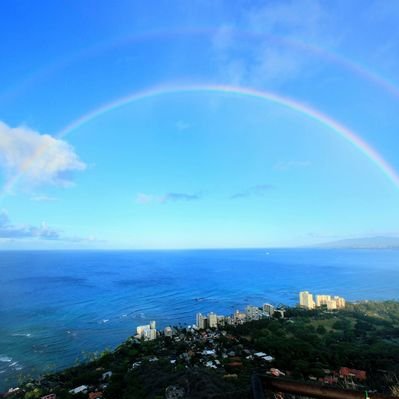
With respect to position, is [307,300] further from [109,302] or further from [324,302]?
[109,302]

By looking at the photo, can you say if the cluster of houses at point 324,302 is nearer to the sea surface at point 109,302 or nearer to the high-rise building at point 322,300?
the high-rise building at point 322,300

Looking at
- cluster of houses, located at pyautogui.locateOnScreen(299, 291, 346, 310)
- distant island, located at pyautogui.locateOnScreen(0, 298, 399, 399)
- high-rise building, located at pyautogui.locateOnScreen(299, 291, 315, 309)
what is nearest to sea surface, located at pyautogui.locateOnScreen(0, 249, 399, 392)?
distant island, located at pyautogui.locateOnScreen(0, 298, 399, 399)

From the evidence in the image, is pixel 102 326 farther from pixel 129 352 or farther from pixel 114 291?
pixel 114 291

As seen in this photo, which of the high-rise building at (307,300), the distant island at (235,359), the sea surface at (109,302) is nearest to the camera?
the distant island at (235,359)

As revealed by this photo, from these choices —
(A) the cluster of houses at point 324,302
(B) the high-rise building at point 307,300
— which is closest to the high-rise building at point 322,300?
(A) the cluster of houses at point 324,302

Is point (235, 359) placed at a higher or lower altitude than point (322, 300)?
higher

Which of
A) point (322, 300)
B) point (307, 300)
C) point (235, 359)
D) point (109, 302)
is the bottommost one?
point (109, 302)

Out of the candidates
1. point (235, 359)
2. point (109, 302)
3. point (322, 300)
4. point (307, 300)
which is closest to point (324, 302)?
point (322, 300)

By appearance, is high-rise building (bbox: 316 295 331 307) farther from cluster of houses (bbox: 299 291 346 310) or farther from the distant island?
the distant island
